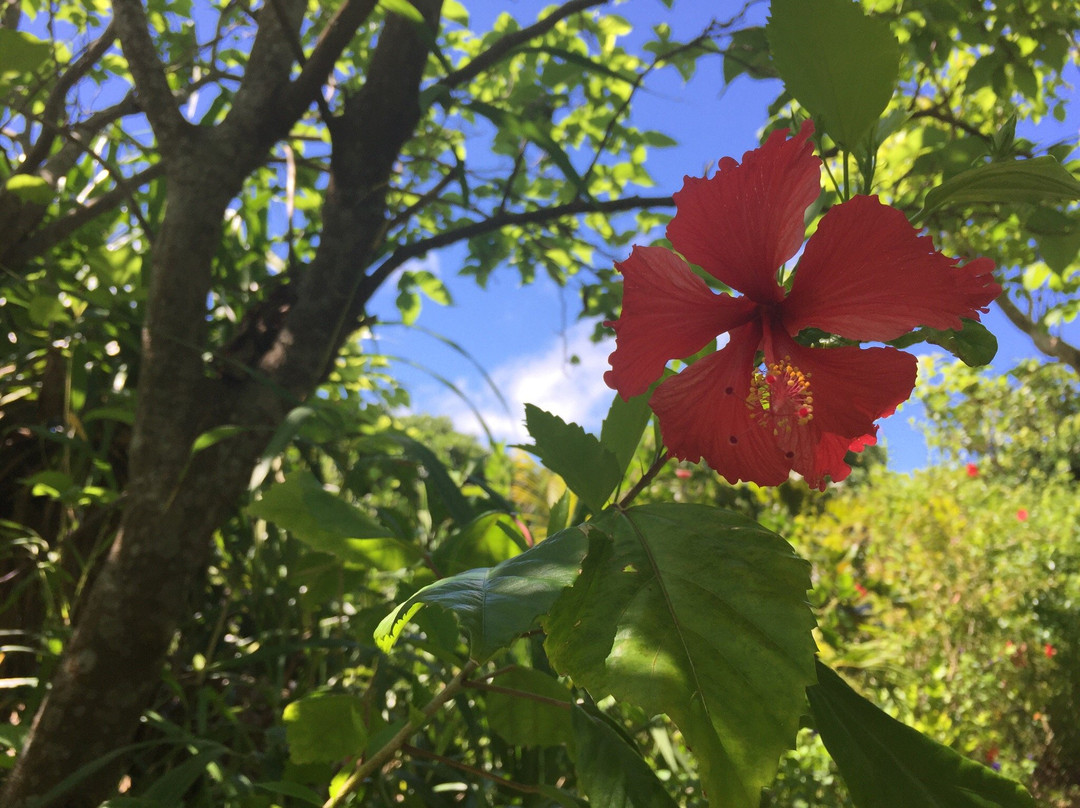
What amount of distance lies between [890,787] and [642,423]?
24 cm

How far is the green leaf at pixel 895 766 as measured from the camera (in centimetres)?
34

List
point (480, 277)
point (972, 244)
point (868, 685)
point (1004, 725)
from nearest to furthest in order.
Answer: point (868, 685) < point (972, 244) < point (480, 277) < point (1004, 725)

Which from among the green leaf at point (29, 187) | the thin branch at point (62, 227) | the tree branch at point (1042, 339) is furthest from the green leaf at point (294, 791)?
the tree branch at point (1042, 339)

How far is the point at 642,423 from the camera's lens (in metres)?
0.46

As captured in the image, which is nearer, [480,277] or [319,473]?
[319,473]

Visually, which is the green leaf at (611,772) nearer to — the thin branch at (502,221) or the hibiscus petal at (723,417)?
the hibiscus petal at (723,417)

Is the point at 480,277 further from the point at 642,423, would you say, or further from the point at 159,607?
the point at 642,423

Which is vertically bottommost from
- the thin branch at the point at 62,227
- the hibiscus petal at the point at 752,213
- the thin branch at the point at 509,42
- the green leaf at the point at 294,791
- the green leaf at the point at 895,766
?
the green leaf at the point at 294,791

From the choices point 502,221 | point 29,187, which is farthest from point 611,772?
point 29,187

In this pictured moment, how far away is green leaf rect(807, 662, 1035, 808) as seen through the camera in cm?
34

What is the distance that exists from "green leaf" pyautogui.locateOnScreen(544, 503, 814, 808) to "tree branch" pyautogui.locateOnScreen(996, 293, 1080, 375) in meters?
2.27

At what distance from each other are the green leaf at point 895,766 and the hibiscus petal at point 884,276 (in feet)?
0.65

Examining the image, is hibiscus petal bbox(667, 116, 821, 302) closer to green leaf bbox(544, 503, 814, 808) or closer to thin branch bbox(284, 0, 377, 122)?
green leaf bbox(544, 503, 814, 808)

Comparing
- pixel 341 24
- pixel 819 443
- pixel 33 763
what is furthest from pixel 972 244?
pixel 33 763
